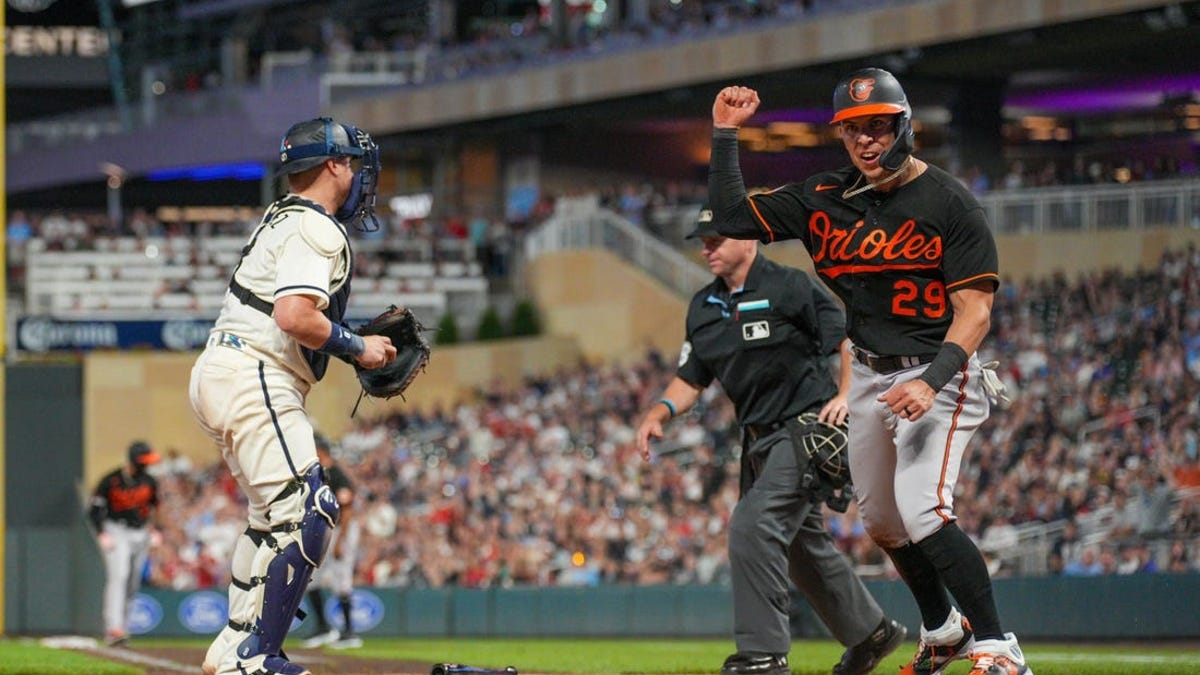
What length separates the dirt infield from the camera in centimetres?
983

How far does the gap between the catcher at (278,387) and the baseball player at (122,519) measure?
9.13 m

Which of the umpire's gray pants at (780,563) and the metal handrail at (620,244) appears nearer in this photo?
the umpire's gray pants at (780,563)

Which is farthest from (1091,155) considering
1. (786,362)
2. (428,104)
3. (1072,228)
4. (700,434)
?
(786,362)

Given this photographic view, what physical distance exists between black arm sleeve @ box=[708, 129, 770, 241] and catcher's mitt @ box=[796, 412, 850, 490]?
1406 mm

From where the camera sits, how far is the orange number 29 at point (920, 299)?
254 inches

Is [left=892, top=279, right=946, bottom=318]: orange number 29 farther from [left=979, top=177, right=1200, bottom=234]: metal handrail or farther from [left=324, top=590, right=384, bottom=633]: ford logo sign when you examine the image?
[left=979, top=177, right=1200, bottom=234]: metal handrail

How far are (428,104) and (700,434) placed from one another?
16.8 m

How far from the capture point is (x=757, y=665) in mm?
7402

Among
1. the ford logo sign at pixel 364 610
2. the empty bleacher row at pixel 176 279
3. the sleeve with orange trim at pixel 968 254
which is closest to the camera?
the sleeve with orange trim at pixel 968 254

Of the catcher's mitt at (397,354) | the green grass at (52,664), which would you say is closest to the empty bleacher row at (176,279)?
the green grass at (52,664)

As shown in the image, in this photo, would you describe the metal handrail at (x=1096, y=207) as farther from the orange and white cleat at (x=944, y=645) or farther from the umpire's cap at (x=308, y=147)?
the umpire's cap at (x=308, y=147)

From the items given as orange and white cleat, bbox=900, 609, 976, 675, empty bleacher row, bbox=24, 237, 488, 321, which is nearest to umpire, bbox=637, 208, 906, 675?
orange and white cleat, bbox=900, 609, 976, 675

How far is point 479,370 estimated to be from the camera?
30531 millimetres

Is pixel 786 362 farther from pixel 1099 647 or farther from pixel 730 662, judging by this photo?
pixel 1099 647
